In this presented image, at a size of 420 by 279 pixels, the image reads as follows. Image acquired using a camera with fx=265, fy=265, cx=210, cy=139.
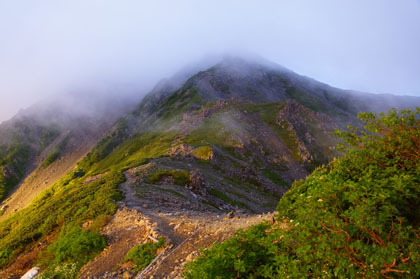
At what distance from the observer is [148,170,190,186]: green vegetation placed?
40.8 meters

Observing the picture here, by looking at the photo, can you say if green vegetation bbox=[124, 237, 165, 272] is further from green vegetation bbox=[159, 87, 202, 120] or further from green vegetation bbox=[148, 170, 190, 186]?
green vegetation bbox=[159, 87, 202, 120]

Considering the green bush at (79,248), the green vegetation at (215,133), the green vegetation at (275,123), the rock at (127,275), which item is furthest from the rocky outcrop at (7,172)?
the rock at (127,275)

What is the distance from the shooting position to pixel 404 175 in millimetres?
6316

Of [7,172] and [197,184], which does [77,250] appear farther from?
[7,172]

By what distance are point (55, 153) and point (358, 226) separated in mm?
191486

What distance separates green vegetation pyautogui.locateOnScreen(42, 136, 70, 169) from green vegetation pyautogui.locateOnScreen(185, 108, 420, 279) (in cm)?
17771

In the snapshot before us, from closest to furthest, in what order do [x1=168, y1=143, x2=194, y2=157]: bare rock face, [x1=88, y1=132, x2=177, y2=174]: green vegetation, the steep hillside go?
1. [x1=168, y1=143, x2=194, y2=157]: bare rock face
2. [x1=88, y1=132, x2=177, y2=174]: green vegetation
3. the steep hillside

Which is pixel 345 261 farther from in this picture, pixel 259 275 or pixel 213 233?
pixel 213 233

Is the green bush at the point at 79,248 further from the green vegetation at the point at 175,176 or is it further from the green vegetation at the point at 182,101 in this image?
the green vegetation at the point at 182,101

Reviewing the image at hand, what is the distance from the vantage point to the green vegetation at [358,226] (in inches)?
200

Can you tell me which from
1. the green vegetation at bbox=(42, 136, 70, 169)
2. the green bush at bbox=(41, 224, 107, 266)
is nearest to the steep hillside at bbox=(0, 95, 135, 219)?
the green vegetation at bbox=(42, 136, 70, 169)

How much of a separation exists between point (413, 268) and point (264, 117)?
10973cm

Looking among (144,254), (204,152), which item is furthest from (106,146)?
(144,254)

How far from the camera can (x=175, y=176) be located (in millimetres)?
42375
